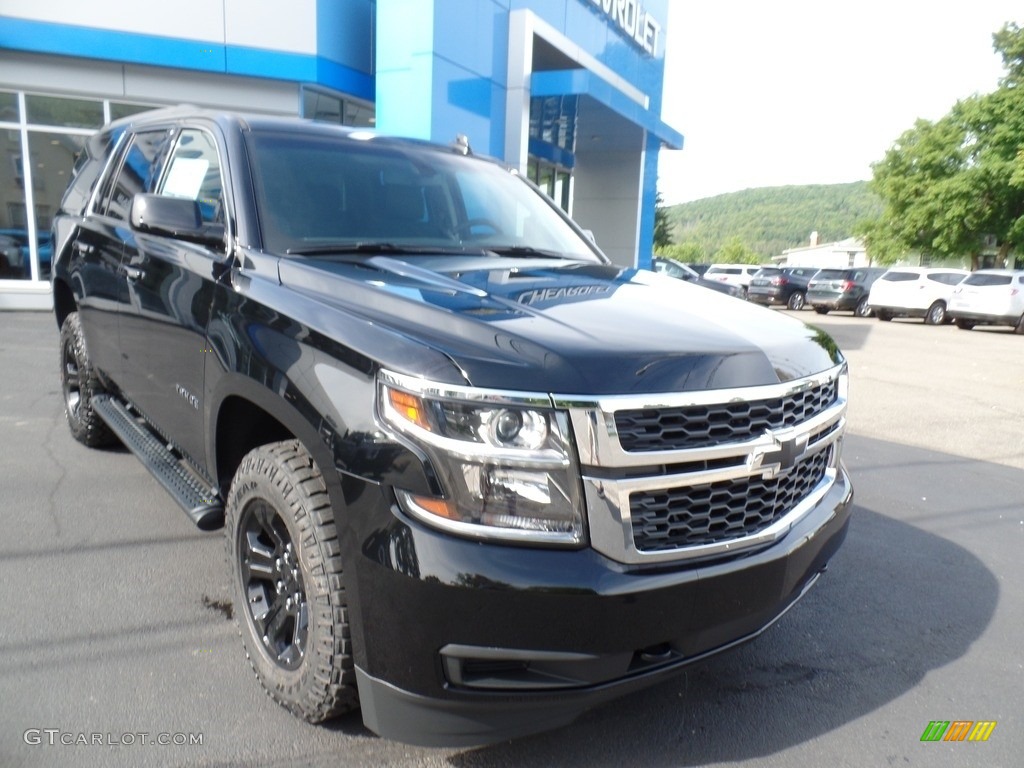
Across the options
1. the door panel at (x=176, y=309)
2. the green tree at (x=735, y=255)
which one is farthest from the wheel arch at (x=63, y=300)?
the green tree at (x=735, y=255)

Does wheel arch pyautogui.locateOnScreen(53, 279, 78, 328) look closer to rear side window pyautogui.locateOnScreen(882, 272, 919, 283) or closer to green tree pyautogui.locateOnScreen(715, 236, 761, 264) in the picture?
rear side window pyautogui.locateOnScreen(882, 272, 919, 283)

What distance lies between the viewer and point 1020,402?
930 cm

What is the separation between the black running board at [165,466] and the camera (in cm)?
297

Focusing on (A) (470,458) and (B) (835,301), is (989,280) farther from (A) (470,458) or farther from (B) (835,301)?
(A) (470,458)

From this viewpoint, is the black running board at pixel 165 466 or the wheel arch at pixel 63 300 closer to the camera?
the black running board at pixel 165 466

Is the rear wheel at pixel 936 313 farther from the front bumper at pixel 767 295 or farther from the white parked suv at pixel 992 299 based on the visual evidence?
the front bumper at pixel 767 295

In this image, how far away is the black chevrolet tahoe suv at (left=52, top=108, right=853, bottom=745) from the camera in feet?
6.18

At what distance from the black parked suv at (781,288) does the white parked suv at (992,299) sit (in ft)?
22.4

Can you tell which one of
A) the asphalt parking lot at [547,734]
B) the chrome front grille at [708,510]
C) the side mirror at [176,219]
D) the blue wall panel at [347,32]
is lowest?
the asphalt parking lot at [547,734]

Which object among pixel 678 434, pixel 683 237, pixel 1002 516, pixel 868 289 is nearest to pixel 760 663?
pixel 678 434

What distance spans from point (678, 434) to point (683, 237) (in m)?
146

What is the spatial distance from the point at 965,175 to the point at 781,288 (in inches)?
528

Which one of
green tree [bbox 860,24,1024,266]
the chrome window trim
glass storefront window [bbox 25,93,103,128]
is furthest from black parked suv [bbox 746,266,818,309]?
the chrome window trim

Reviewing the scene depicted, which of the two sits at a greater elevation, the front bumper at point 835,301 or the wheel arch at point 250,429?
the wheel arch at point 250,429
